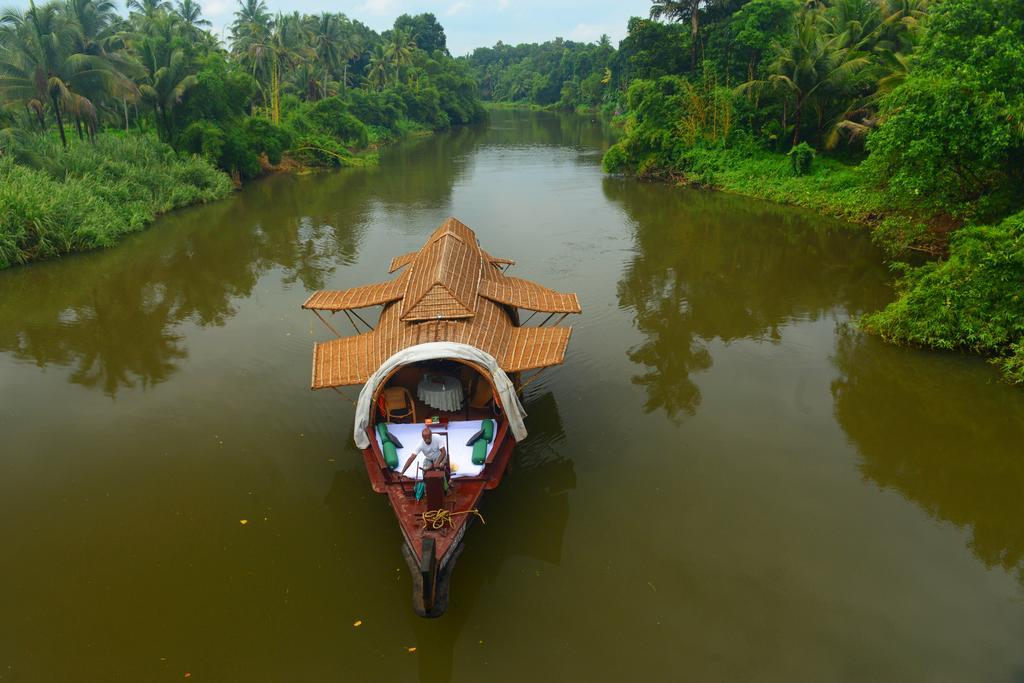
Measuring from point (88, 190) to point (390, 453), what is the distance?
1654 centimetres

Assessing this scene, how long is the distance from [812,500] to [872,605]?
1516mm

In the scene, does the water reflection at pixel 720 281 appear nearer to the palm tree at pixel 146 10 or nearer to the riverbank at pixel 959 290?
the riverbank at pixel 959 290

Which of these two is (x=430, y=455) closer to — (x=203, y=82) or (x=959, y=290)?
(x=959, y=290)

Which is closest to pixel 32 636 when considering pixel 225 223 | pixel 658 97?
pixel 225 223

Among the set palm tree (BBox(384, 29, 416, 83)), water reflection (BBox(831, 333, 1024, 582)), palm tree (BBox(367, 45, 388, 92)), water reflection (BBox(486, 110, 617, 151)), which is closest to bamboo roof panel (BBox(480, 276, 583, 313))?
water reflection (BBox(831, 333, 1024, 582))

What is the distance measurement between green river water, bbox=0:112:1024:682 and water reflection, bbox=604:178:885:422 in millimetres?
118

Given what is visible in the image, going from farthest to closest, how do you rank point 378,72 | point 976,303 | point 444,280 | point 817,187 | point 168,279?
1. point 378,72
2. point 817,187
3. point 168,279
4. point 976,303
5. point 444,280

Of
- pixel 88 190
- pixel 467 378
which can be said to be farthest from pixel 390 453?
pixel 88 190

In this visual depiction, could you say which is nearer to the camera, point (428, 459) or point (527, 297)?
point (428, 459)

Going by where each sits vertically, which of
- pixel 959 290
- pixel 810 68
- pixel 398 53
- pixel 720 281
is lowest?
Answer: pixel 720 281

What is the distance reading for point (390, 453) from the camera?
664cm

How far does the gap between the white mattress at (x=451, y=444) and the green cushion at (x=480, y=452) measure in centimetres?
5

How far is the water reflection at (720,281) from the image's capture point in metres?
10.7

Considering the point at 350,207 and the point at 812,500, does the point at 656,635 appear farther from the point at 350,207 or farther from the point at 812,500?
the point at 350,207
